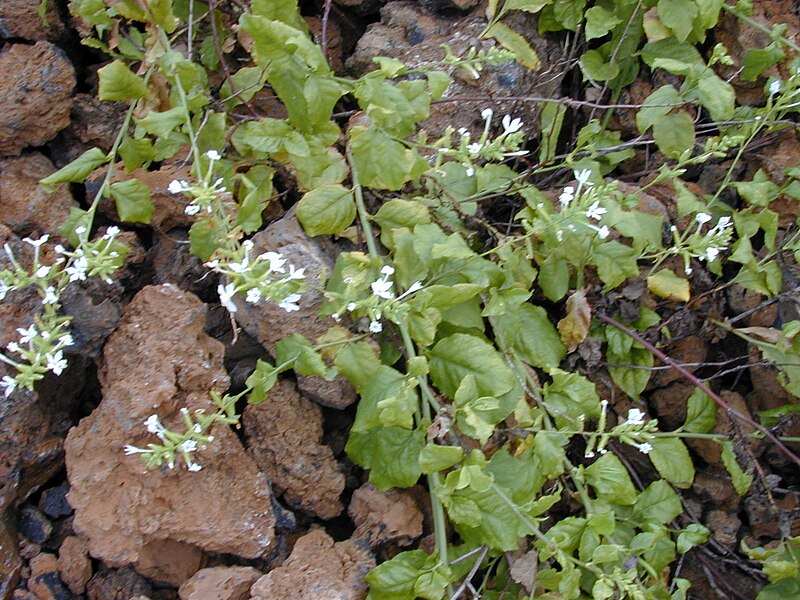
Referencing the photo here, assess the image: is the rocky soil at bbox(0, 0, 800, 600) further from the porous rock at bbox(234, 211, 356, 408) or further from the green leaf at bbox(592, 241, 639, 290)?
the green leaf at bbox(592, 241, 639, 290)

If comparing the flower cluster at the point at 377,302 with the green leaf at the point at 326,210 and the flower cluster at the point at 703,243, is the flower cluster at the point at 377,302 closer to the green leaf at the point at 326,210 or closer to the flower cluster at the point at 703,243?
the green leaf at the point at 326,210

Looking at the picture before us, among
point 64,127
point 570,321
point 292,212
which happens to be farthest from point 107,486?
point 570,321

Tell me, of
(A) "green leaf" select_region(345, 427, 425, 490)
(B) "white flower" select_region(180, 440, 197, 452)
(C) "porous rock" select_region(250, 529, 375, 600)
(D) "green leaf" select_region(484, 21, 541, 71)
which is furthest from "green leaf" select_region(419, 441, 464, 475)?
(D) "green leaf" select_region(484, 21, 541, 71)

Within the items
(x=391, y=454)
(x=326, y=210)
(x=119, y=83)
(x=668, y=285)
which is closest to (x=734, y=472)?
(x=668, y=285)

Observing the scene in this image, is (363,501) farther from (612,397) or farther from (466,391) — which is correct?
(612,397)

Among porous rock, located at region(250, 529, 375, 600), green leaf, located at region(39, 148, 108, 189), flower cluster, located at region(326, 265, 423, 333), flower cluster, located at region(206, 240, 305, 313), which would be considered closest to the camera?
flower cluster, located at region(206, 240, 305, 313)

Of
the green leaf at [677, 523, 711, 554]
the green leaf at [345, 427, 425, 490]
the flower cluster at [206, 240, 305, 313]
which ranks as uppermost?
the flower cluster at [206, 240, 305, 313]

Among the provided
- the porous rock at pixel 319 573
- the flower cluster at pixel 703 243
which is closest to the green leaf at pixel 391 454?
the porous rock at pixel 319 573
